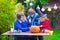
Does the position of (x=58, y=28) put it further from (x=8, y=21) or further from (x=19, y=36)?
(x=19, y=36)

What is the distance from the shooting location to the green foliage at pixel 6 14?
1012 centimetres

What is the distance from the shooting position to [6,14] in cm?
1028

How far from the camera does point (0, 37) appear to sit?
10.6 m

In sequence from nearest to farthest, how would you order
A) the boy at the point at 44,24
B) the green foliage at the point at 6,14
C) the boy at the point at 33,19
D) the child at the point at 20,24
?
the child at the point at 20,24, the boy at the point at 44,24, the boy at the point at 33,19, the green foliage at the point at 6,14

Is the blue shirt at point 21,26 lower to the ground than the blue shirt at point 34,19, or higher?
lower

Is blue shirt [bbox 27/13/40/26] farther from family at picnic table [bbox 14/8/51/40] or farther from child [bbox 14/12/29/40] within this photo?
child [bbox 14/12/29/40]

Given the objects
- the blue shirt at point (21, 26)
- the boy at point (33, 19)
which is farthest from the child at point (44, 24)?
the blue shirt at point (21, 26)

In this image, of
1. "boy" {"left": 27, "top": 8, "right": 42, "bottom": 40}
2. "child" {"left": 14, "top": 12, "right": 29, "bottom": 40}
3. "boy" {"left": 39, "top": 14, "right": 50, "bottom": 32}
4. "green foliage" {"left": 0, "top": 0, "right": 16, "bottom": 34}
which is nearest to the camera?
"child" {"left": 14, "top": 12, "right": 29, "bottom": 40}

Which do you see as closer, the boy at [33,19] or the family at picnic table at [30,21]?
the family at picnic table at [30,21]

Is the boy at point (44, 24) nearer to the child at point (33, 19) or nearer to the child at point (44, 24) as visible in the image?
the child at point (44, 24)

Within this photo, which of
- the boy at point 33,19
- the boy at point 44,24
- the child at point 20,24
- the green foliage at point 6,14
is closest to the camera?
the child at point 20,24

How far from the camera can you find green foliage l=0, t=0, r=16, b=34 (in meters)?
10.1

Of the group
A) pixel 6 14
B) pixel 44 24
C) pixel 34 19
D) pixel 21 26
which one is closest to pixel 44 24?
pixel 44 24

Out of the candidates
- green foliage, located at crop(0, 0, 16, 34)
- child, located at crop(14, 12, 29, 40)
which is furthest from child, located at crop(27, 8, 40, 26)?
green foliage, located at crop(0, 0, 16, 34)
